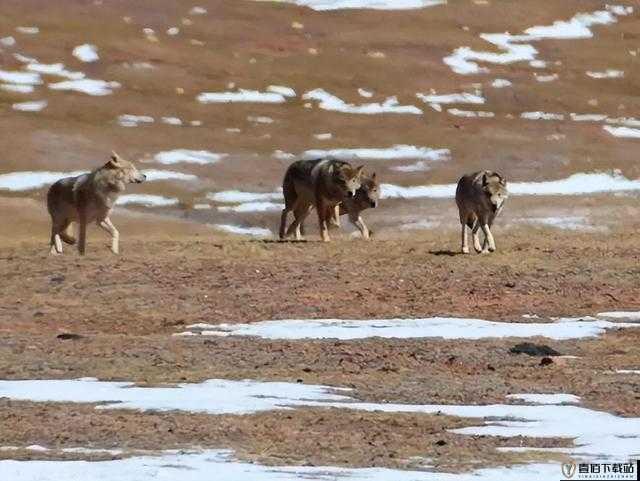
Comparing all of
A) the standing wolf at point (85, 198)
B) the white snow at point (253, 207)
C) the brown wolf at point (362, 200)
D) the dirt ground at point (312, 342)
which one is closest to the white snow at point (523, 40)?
the white snow at point (253, 207)

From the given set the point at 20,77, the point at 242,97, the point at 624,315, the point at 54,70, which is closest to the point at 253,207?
the point at 242,97

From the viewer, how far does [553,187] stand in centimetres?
4784

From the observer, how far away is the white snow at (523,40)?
68.6 metres

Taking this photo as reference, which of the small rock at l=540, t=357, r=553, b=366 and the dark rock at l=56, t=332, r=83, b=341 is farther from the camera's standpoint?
the dark rock at l=56, t=332, r=83, b=341

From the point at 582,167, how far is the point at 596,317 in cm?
2781

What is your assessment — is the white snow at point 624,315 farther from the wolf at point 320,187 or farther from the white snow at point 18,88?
the white snow at point 18,88

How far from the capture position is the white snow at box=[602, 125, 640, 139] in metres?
55.8

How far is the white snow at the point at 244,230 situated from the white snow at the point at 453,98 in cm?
1995

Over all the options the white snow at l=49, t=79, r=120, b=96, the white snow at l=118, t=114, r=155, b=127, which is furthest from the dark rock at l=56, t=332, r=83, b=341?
the white snow at l=49, t=79, r=120, b=96

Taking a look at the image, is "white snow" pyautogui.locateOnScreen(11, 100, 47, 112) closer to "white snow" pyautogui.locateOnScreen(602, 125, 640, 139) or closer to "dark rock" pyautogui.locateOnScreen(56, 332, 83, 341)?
"white snow" pyautogui.locateOnScreen(602, 125, 640, 139)

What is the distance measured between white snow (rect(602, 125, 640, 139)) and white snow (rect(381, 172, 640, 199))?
7089 millimetres

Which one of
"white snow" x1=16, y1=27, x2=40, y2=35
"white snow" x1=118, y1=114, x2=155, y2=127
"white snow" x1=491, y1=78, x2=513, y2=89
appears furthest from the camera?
"white snow" x1=16, y1=27, x2=40, y2=35

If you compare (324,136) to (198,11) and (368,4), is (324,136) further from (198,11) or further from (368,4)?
(368,4)

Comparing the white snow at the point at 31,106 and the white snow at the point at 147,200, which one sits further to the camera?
the white snow at the point at 31,106
